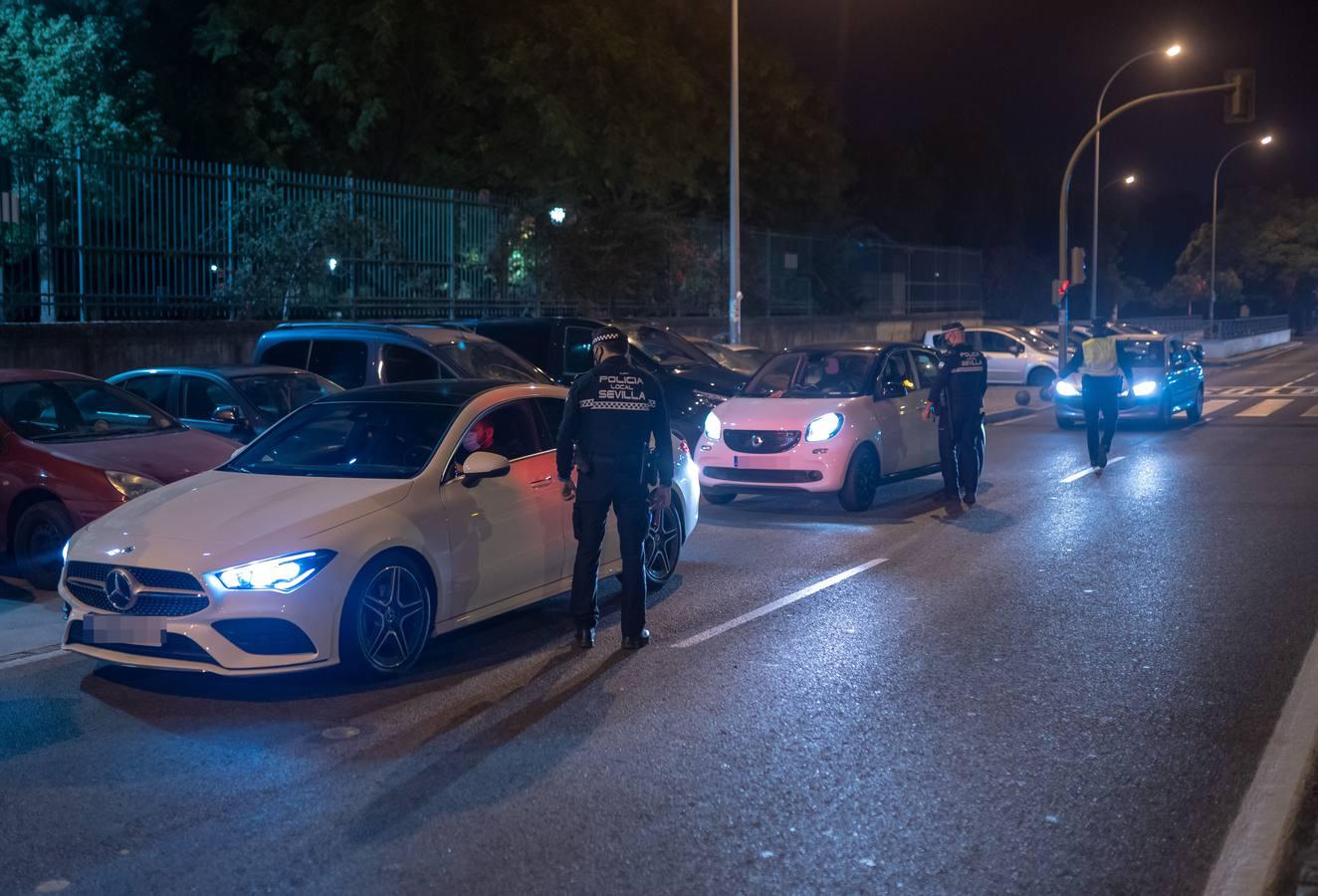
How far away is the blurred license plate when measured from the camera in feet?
21.5

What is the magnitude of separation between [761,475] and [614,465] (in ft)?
17.9

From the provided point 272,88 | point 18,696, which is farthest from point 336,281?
point 18,696

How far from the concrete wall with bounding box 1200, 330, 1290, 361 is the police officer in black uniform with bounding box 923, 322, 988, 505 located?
4099 cm

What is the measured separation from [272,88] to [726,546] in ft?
68.2

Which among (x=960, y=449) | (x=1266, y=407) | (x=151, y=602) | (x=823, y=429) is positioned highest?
(x=823, y=429)

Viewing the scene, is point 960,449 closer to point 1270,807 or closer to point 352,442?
point 352,442

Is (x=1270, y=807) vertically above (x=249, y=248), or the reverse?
(x=249, y=248)

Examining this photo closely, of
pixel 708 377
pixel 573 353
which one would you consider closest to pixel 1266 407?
pixel 708 377

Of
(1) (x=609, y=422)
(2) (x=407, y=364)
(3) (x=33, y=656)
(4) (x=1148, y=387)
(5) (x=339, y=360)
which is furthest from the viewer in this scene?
(4) (x=1148, y=387)

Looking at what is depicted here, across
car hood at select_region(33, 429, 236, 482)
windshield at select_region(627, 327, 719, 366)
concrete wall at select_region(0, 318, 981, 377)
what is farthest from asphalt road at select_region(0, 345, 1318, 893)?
concrete wall at select_region(0, 318, 981, 377)

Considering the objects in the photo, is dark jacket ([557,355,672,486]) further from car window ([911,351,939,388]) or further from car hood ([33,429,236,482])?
car window ([911,351,939,388])

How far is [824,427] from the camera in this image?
12711 mm

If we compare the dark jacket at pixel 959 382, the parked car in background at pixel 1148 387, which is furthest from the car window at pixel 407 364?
the parked car in background at pixel 1148 387

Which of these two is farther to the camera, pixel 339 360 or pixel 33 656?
pixel 339 360
